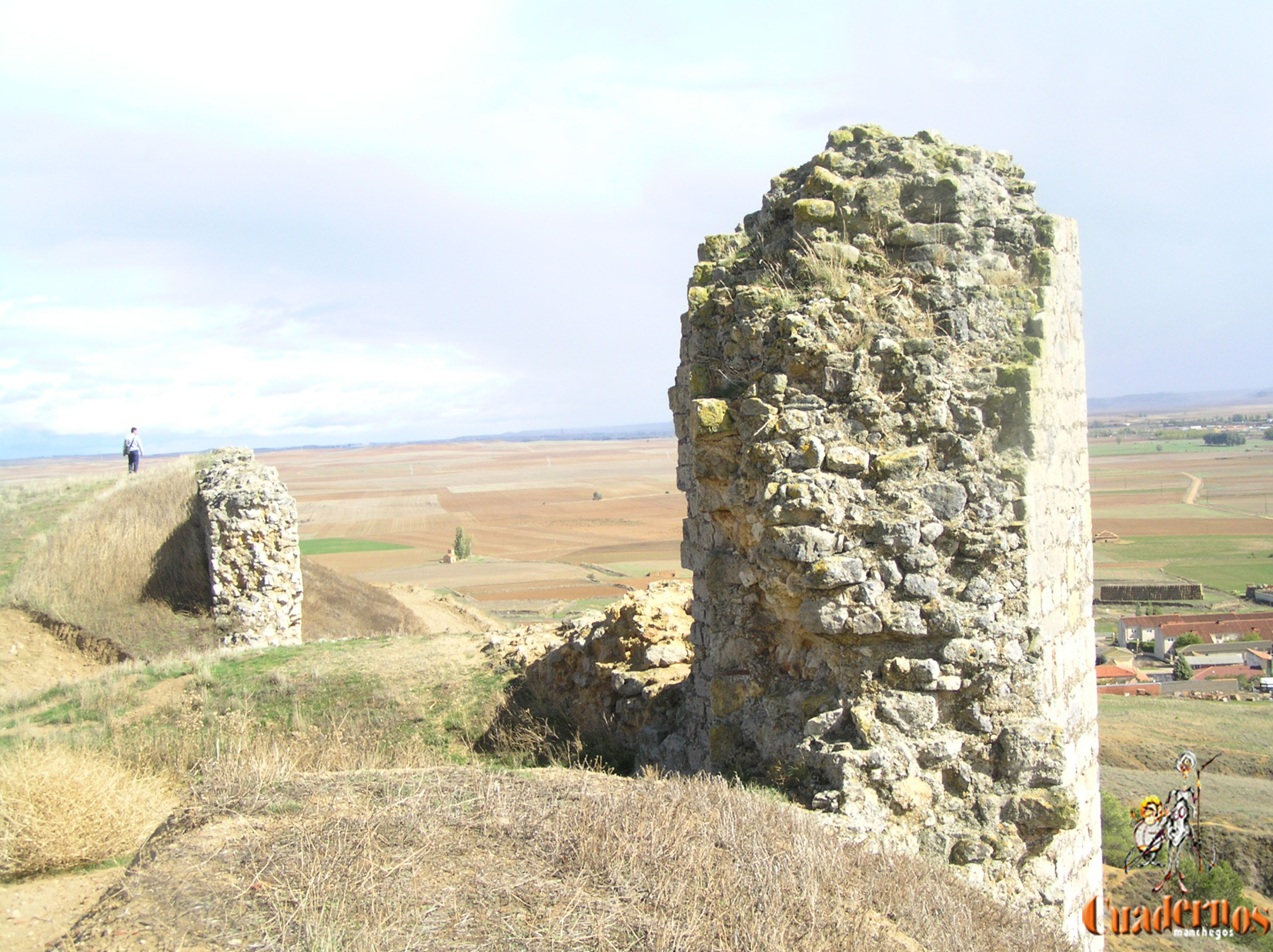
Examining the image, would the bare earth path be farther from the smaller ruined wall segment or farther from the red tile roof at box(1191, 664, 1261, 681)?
the red tile roof at box(1191, 664, 1261, 681)

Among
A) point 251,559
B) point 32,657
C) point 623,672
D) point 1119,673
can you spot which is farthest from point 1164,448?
point 32,657

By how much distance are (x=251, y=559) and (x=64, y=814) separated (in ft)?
30.3

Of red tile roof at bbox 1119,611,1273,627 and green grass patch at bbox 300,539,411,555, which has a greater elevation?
green grass patch at bbox 300,539,411,555

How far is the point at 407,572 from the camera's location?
3666 centimetres

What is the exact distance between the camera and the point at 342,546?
4928cm

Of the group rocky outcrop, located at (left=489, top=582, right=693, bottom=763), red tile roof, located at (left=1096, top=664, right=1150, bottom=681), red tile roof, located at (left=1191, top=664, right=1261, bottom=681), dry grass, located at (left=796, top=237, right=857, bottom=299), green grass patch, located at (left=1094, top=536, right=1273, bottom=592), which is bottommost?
green grass patch, located at (left=1094, top=536, right=1273, bottom=592)

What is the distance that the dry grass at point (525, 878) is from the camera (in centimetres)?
280

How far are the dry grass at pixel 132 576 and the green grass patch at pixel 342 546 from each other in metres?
30.5

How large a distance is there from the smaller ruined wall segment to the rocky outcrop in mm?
5667

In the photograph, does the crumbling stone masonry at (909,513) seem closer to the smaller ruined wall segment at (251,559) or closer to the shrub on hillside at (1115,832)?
the shrub on hillside at (1115,832)

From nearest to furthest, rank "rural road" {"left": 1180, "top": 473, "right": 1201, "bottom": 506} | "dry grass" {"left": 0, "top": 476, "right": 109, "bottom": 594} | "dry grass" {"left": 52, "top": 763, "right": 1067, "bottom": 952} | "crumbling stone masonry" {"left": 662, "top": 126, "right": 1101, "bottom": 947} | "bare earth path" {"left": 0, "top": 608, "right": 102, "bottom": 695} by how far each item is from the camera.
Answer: "dry grass" {"left": 52, "top": 763, "right": 1067, "bottom": 952} < "crumbling stone masonry" {"left": 662, "top": 126, "right": 1101, "bottom": 947} < "bare earth path" {"left": 0, "top": 608, "right": 102, "bottom": 695} < "dry grass" {"left": 0, "top": 476, "right": 109, "bottom": 594} < "rural road" {"left": 1180, "top": 473, "right": 1201, "bottom": 506}

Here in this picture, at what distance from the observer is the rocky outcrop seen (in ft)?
23.3

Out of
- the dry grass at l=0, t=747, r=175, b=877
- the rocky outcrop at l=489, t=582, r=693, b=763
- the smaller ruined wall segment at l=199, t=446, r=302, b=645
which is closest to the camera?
the dry grass at l=0, t=747, r=175, b=877

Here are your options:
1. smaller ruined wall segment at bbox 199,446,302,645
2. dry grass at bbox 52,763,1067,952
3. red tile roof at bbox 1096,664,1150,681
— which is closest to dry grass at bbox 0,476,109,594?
smaller ruined wall segment at bbox 199,446,302,645
